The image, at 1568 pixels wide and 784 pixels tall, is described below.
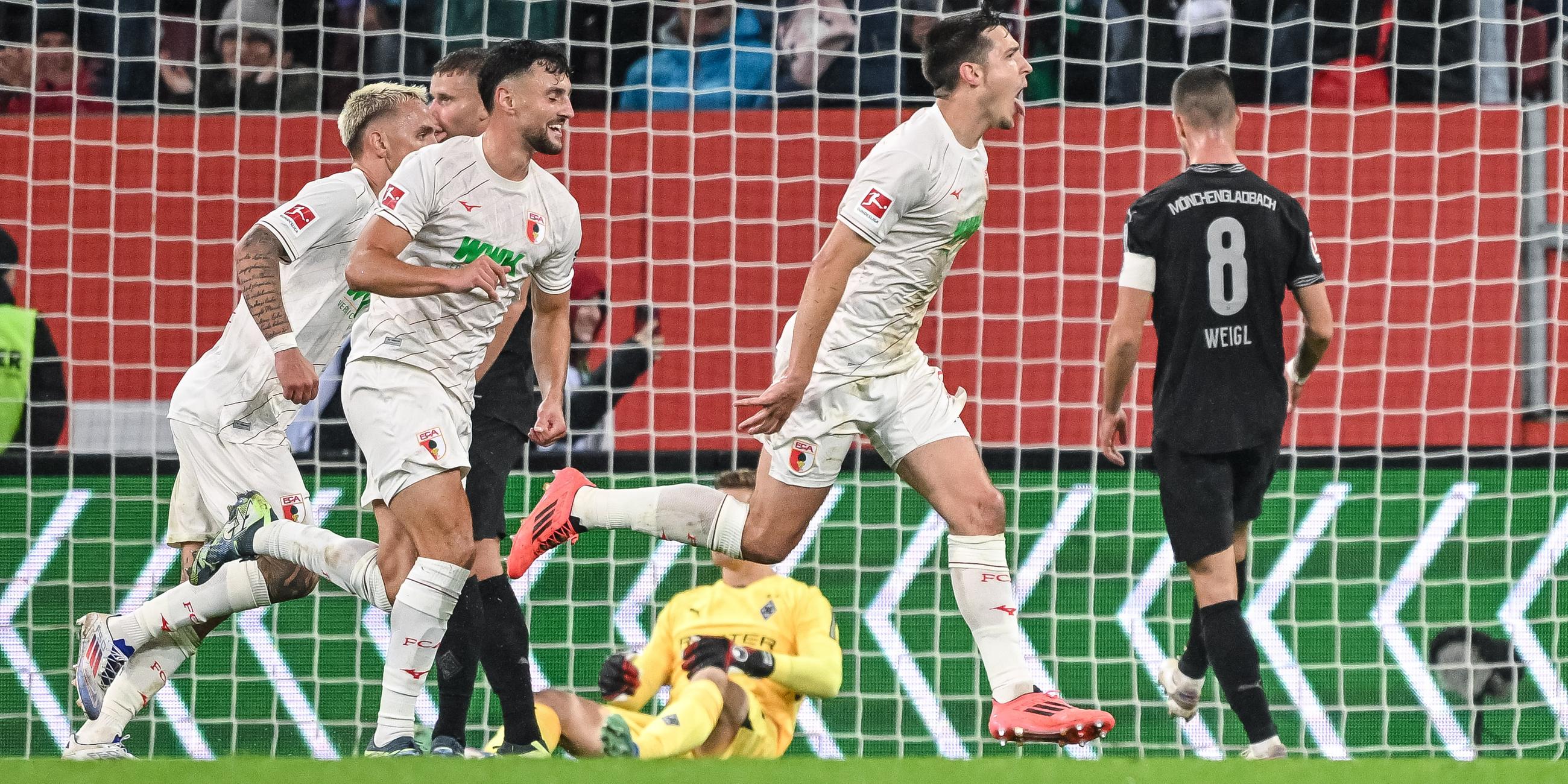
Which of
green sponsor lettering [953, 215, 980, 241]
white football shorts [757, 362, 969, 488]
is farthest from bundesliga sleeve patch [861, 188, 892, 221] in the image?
white football shorts [757, 362, 969, 488]

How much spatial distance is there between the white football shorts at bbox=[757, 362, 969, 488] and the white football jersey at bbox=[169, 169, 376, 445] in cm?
131

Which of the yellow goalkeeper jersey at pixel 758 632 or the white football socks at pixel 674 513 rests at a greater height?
the white football socks at pixel 674 513

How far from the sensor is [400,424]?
4.08 metres

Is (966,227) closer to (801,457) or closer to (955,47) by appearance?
(955,47)

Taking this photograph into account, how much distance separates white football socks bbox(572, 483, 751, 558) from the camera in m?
4.44

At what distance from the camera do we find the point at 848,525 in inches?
251

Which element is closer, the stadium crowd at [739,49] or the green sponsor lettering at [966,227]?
the green sponsor lettering at [966,227]

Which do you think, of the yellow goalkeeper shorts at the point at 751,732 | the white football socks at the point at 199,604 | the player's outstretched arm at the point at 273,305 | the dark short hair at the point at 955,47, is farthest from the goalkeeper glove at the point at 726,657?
the dark short hair at the point at 955,47

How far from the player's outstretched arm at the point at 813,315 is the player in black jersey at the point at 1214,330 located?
762mm

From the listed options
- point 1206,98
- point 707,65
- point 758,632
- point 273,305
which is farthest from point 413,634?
point 707,65

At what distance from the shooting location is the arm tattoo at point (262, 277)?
423 cm

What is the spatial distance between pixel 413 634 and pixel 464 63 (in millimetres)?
1727

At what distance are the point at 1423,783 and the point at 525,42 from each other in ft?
8.97

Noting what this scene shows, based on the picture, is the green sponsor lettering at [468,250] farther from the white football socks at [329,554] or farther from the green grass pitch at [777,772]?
the green grass pitch at [777,772]
